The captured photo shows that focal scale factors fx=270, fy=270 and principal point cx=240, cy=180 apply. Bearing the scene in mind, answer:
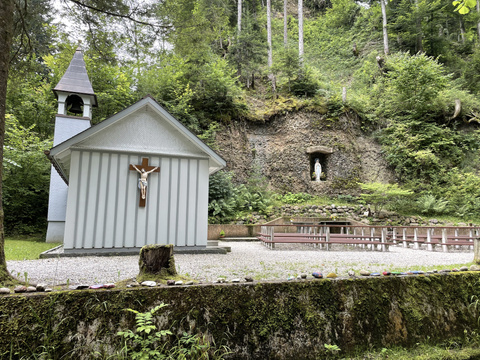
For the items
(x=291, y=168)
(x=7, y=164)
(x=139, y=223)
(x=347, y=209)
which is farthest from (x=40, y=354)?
(x=291, y=168)

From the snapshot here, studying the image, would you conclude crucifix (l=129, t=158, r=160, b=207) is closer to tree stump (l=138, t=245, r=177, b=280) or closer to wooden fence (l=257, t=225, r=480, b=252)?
tree stump (l=138, t=245, r=177, b=280)

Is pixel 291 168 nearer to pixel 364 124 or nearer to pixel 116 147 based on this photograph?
pixel 364 124

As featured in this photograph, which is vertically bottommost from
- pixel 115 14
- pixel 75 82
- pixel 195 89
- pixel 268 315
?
pixel 268 315

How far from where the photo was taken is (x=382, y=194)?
14.6 m

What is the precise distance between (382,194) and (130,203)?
13.0 m

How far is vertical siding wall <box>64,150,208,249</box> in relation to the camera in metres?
6.62

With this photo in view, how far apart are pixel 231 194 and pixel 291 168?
5366mm

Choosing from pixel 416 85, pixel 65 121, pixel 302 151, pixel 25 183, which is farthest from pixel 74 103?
pixel 416 85

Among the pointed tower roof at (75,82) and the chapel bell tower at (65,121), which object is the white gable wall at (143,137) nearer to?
the chapel bell tower at (65,121)

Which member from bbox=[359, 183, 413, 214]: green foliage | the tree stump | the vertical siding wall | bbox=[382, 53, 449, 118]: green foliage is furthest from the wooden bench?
bbox=[382, 53, 449, 118]: green foliage

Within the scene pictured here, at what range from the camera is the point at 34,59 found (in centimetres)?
549

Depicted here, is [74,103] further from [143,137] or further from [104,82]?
[143,137]

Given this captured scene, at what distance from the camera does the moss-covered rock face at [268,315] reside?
2.11 m

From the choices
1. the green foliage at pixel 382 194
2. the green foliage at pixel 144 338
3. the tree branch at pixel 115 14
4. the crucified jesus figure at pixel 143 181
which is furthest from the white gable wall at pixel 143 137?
the green foliage at pixel 382 194
